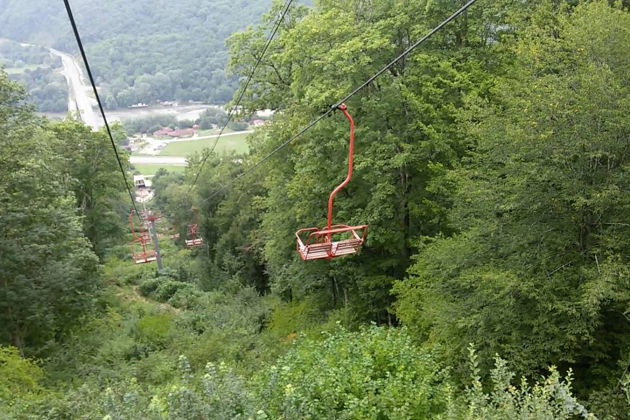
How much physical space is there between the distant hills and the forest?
265 ft

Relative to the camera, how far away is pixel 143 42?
106 meters

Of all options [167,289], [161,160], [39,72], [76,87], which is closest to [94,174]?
[167,289]

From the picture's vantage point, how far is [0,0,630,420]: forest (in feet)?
23.7

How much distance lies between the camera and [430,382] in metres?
7.32

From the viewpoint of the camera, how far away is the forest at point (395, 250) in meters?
7.21

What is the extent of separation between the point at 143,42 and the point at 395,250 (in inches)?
4206

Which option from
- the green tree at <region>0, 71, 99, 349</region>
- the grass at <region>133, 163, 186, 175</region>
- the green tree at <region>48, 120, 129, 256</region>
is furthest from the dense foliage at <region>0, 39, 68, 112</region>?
the green tree at <region>0, 71, 99, 349</region>

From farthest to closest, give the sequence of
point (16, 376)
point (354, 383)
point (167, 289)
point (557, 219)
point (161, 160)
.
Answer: point (161, 160) → point (167, 289) → point (16, 376) → point (557, 219) → point (354, 383)

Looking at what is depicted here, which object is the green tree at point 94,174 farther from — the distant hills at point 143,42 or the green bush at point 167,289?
the distant hills at point 143,42

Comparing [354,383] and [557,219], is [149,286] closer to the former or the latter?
[354,383]

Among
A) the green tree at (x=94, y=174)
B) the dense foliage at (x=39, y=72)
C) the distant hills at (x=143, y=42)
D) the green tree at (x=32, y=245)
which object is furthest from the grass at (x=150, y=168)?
the green tree at (x=32, y=245)

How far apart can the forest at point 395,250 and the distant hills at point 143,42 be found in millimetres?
80903

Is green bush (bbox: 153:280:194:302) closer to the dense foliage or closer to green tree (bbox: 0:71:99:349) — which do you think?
green tree (bbox: 0:71:99:349)

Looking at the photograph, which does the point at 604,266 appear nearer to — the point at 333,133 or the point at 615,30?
the point at 615,30
